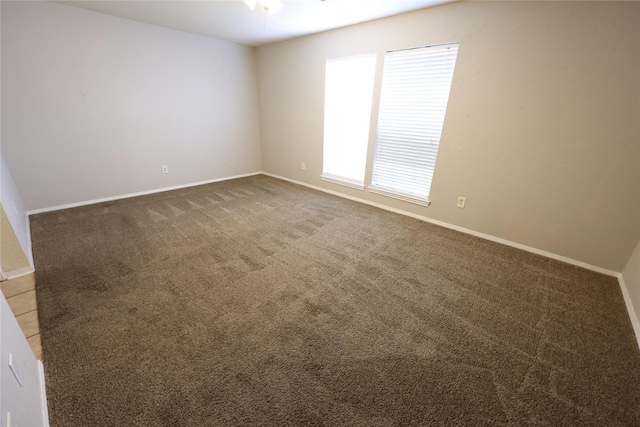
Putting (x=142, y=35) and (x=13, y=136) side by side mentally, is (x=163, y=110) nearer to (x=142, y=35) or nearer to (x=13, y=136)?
(x=142, y=35)

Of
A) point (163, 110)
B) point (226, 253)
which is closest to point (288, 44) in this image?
point (163, 110)

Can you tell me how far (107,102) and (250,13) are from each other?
2214 millimetres

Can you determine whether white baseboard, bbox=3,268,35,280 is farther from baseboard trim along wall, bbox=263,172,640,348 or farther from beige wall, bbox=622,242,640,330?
beige wall, bbox=622,242,640,330

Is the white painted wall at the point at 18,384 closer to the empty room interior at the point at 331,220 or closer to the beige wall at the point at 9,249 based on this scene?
the empty room interior at the point at 331,220

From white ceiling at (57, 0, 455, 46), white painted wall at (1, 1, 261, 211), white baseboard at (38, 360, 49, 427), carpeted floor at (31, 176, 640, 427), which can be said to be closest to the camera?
white baseboard at (38, 360, 49, 427)

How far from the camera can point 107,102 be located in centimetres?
325

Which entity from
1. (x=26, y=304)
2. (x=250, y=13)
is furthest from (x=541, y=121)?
(x=26, y=304)

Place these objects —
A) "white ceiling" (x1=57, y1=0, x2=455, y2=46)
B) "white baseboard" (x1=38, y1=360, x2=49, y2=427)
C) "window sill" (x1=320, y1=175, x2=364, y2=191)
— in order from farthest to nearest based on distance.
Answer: "window sill" (x1=320, y1=175, x2=364, y2=191), "white ceiling" (x1=57, y1=0, x2=455, y2=46), "white baseboard" (x1=38, y1=360, x2=49, y2=427)

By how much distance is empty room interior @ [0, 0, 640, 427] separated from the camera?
1.23 metres

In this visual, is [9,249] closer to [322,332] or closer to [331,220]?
[322,332]

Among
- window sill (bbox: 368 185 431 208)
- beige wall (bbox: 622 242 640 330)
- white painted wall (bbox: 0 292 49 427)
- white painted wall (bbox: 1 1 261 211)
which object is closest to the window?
window sill (bbox: 368 185 431 208)

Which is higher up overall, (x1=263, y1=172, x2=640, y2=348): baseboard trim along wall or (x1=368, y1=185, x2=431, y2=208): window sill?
(x1=368, y1=185, x2=431, y2=208): window sill

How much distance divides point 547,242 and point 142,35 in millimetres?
5349

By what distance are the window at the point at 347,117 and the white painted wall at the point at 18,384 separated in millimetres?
3339
